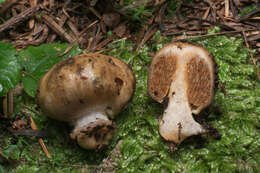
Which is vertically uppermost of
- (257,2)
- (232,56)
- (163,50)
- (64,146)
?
(257,2)

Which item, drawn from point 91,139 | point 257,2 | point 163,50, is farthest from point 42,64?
point 257,2

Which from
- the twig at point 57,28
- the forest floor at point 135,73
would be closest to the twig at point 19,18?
the forest floor at point 135,73

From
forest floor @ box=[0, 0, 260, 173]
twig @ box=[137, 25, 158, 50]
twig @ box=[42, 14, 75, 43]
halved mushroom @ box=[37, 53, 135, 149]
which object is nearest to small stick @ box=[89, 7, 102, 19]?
forest floor @ box=[0, 0, 260, 173]

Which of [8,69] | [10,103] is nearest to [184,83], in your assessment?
[8,69]

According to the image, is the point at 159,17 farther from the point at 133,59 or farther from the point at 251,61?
the point at 251,61

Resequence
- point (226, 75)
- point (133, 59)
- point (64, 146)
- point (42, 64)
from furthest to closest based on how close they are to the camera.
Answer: point (133, 59) → point (226, 75) → point (42, 64) → point (64, 146)

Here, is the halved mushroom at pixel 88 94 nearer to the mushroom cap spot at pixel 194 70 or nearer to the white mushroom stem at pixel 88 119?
the white mushroom stem at pixel 88 119

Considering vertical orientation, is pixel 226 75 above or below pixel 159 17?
below
